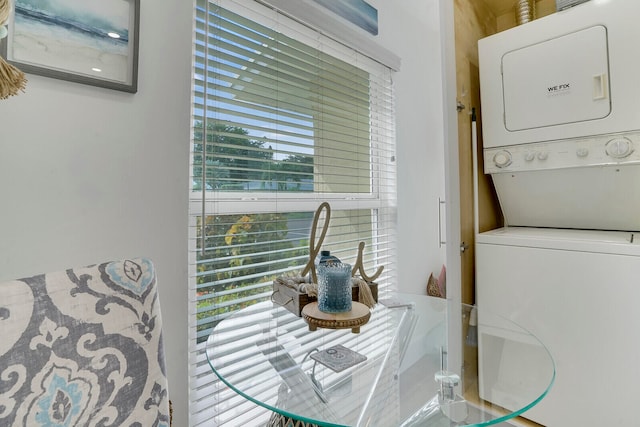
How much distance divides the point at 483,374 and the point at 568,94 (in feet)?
4.54

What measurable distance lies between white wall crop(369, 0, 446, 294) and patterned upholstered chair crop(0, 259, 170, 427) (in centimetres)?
184

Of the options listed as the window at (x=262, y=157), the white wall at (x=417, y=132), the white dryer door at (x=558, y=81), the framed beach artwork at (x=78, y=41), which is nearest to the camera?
the framed beach artwork at (x=78, y=41)

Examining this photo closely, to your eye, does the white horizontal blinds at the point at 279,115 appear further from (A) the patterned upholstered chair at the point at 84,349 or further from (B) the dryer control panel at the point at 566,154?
(B) the dryer control panel at the point at 566,154

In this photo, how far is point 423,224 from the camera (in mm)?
2541

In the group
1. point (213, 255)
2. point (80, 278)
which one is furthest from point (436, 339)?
point (80, 278)

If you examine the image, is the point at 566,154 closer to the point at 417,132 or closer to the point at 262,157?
the point at 417,132

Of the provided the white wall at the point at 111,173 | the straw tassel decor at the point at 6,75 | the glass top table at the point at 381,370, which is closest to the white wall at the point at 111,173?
the white wall at the point at 111,173

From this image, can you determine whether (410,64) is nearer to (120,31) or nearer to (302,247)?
(302,247)

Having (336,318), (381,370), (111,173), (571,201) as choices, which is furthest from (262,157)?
(571,201)

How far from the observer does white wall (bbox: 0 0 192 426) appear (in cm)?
85

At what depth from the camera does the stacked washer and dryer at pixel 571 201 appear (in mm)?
1282

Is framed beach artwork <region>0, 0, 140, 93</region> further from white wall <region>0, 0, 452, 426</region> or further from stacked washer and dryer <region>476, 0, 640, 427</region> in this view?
stacked washer and dryer <region>476, 0, 640, 427</region>

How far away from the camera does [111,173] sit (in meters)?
1.00

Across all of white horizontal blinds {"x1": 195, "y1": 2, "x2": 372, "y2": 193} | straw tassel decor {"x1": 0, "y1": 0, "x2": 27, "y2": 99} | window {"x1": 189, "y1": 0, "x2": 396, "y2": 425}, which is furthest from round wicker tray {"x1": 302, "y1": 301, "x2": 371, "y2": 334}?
straw tassel decor {"x1": 0, "y1": 0, "x2": 27, "y2": 99}
